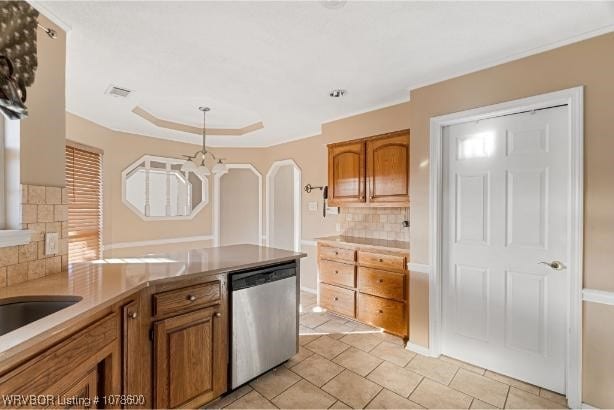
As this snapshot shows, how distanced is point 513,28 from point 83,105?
385 cm

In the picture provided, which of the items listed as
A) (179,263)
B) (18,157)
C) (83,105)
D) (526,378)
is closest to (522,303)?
(526,378)

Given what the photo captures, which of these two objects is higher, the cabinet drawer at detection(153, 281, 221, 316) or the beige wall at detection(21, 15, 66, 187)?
the beige wall at detection(21, 15, 66, 187)

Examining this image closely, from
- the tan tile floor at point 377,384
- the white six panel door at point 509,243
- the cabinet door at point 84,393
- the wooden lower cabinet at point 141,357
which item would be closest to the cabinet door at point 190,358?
the wooden lower cabinet at point 141,357

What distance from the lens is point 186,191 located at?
497 centimetres

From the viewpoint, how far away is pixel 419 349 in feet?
8.53

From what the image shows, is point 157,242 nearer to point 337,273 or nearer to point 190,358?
point 337,273

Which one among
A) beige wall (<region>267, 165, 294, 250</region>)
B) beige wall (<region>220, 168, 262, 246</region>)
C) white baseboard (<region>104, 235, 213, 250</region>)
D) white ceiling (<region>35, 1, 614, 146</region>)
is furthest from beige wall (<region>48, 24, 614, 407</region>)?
beige wall (<region>220, 168, 262, 246</region>)

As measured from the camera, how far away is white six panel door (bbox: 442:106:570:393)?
2.03 metres

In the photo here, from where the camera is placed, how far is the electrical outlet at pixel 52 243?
1.62m

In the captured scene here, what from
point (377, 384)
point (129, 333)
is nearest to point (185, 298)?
point (129, 333)

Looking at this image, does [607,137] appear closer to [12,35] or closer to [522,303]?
[522,303]

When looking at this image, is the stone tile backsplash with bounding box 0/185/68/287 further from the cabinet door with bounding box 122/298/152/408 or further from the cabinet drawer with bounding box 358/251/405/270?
the cabinet drawer with bounding box 358/251/405/270

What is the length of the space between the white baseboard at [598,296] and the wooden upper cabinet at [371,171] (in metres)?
1.42

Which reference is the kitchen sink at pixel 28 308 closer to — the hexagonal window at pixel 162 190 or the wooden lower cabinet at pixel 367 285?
the wooden lower cabinet at pixel 367 285
